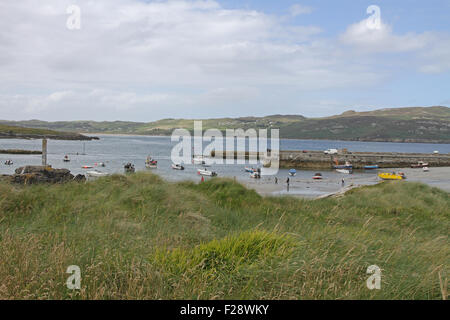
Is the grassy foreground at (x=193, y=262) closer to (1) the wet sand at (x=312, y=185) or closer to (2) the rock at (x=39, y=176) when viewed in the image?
(2) the rock at (x=39, y=176)

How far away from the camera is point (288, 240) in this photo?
557cm

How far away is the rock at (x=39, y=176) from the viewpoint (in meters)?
13.6

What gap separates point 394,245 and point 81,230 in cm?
527

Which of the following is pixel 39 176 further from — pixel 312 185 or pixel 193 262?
pixel 312 185

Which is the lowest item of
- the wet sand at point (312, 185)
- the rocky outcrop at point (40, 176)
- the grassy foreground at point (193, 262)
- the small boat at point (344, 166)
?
the wet sand at point (312, 185)

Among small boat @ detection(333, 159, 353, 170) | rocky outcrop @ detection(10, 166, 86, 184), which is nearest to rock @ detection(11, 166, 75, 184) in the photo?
rocky outcrop @ detection(10, 166, 86, 184)

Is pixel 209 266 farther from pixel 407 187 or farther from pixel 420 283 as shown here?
pixel 407 187

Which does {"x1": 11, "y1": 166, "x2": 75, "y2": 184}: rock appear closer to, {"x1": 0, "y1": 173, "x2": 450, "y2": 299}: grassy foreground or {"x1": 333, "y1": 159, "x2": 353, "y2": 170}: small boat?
{"x1": 0, "y1": 173, "x2": 450, "y2": 299}: grassy foreground

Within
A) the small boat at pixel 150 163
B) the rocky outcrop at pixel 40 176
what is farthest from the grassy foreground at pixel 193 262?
the small boat at pixel 150 163

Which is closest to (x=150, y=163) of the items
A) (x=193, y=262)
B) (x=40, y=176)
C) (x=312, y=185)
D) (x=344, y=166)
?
(x=312, y=185)

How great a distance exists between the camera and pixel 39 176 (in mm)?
14703

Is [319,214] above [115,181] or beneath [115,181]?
beneath

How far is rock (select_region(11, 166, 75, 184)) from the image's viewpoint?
1362 cm
